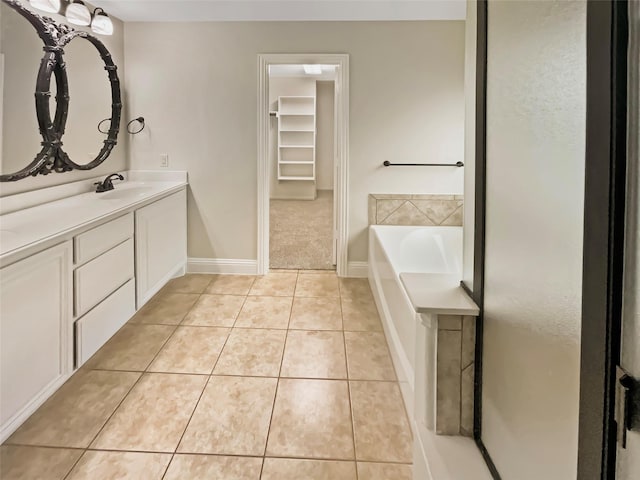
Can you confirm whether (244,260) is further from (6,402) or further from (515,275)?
(515,275)

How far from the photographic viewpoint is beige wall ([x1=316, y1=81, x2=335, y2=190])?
9.57 meters

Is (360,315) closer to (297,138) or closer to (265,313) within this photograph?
(265,313)

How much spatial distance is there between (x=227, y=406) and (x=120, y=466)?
0.55 meters

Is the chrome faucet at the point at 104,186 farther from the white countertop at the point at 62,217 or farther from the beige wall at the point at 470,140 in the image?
the beige wall at the point at 470,140

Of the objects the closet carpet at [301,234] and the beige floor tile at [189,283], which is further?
the closet carpet at [301,234]

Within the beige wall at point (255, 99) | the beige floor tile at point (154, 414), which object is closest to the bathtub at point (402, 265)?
the beige wall at point (255, 99)

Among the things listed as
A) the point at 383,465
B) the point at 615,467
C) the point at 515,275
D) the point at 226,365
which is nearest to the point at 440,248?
the point at 226,365

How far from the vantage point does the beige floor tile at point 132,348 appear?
266cm

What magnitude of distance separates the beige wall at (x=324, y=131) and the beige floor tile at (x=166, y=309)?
254 inches

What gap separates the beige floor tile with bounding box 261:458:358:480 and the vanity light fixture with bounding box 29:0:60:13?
2.74m

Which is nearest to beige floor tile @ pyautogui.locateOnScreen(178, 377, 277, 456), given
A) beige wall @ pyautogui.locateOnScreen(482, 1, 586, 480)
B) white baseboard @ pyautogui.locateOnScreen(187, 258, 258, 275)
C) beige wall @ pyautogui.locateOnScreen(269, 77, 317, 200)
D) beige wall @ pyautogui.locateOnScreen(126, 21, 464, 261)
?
beige wall @ pyautogui.locateOnScreen(482, 1, 586, 480)

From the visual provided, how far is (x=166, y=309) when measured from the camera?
11.6ft

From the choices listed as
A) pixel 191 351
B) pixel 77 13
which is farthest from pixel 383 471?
pixel 77 13

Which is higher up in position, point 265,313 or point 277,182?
point 277,182
